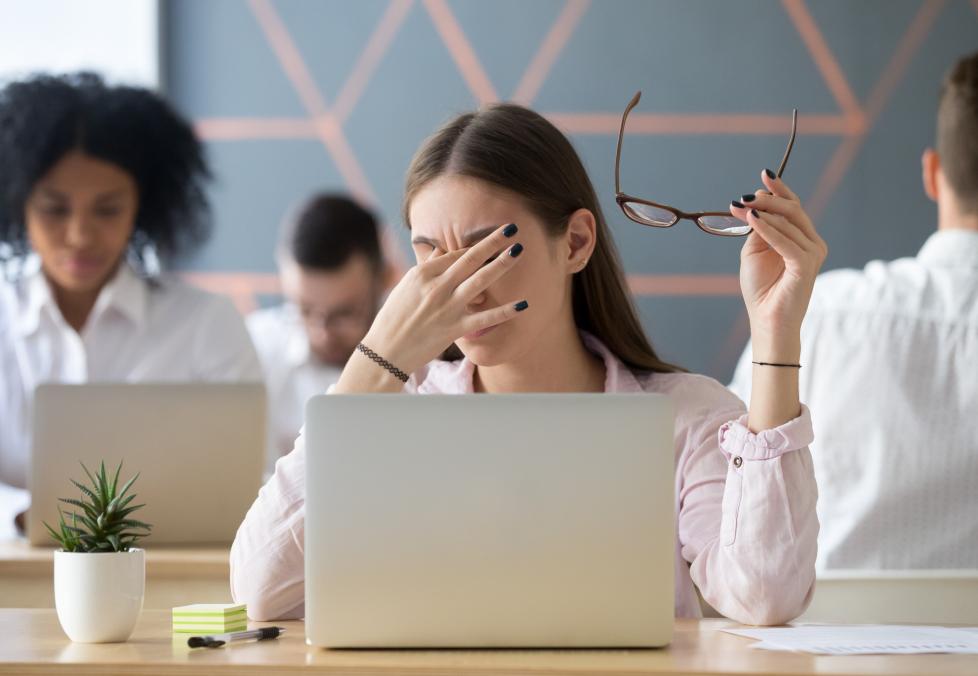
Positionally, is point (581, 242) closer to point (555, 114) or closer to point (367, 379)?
point (367, 379)

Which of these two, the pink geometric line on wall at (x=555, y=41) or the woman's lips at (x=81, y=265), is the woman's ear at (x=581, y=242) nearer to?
the woman's lips at (x=81, y=265)

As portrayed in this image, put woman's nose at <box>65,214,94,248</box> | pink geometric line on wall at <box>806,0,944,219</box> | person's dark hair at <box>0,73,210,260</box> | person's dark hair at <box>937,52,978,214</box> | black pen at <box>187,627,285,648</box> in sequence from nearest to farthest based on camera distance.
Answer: black pen at <box>187,627,285,648</box> < person's dark hair at <box>937,52,978,214</box> < woman's nose at <box>65,214,94,248</box> < person's dark hair at <box>0,73,210,260</box> < pink geometric line on wall at <box>806,0,944,219</box>

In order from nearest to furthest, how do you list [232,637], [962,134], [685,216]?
[232,637], [685,216], [962,134]

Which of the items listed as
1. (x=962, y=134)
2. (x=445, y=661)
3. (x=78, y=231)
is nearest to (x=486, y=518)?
(x=445, y=661)

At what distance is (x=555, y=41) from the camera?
4883 mm

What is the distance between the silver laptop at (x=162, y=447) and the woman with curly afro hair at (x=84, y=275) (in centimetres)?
103

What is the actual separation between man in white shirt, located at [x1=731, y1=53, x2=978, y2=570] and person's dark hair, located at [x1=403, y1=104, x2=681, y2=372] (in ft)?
2.06

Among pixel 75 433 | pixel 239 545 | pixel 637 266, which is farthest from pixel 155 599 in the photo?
pixel 637 266

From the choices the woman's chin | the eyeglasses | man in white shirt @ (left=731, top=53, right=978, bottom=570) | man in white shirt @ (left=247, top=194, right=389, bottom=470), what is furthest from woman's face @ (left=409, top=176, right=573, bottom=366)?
man in white shirt @ (left=247, top=194, right=389, bottom=470)

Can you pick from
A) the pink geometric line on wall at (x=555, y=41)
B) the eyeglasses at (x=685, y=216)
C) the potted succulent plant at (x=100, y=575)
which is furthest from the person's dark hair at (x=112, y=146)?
the potted succulent plant at (x=100, y=575)

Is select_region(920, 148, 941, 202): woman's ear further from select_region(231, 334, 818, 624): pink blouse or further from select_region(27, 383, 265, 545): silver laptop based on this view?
select_region(27, 383, 265, 545): silver laptop

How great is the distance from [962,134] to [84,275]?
81.6 inches

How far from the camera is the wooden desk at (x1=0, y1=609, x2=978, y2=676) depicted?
1.16m

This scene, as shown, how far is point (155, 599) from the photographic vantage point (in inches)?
86.6
